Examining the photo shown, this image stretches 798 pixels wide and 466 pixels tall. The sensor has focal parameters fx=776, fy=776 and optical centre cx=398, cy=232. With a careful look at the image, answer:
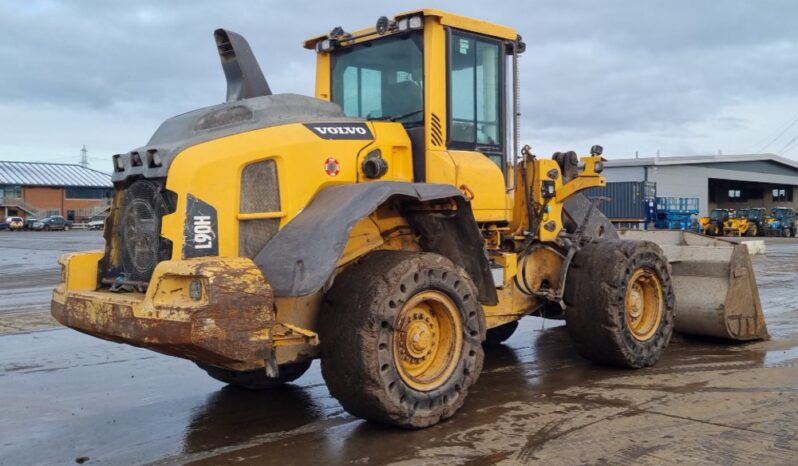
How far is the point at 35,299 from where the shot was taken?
45.3 ft

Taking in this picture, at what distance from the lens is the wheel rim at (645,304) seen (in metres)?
7.25

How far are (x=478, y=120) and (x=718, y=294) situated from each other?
3608mm

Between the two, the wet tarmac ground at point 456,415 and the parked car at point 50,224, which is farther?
the parked car at point 50,224

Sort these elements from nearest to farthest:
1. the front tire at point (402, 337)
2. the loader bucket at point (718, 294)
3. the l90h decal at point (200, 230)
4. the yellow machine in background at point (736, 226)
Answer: the l90h decal at point (200, 230), the front tire at point (402, 337), the loader bucket at point (718, 294), the yellow machine in background at point (736, 226)

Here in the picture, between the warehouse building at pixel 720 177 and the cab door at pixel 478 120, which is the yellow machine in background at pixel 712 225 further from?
the cab door at pixel 478 120

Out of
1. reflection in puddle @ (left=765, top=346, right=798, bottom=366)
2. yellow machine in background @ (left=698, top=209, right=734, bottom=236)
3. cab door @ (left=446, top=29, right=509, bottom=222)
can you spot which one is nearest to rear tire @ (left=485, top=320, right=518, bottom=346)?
cab door @ (left=446, top=29, right=509, bottom=222)

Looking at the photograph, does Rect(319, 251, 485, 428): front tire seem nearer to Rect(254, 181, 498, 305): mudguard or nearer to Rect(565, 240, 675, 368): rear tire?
Rect(254, 181, 498, 305): mudguard

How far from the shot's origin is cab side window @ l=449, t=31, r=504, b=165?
630cm

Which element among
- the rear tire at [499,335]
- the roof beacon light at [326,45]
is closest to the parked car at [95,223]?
the rear tire at [499,335]

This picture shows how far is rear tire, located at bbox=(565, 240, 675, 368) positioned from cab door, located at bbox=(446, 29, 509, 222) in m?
1.05

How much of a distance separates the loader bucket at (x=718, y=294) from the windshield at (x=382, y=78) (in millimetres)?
4133

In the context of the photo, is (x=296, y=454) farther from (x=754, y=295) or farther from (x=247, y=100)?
(x=754, y=295)

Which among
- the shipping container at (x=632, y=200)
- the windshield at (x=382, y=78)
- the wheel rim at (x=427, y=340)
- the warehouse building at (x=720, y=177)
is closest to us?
the wheel rim at (x=427, y=340)

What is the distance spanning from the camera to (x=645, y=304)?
7.50m
